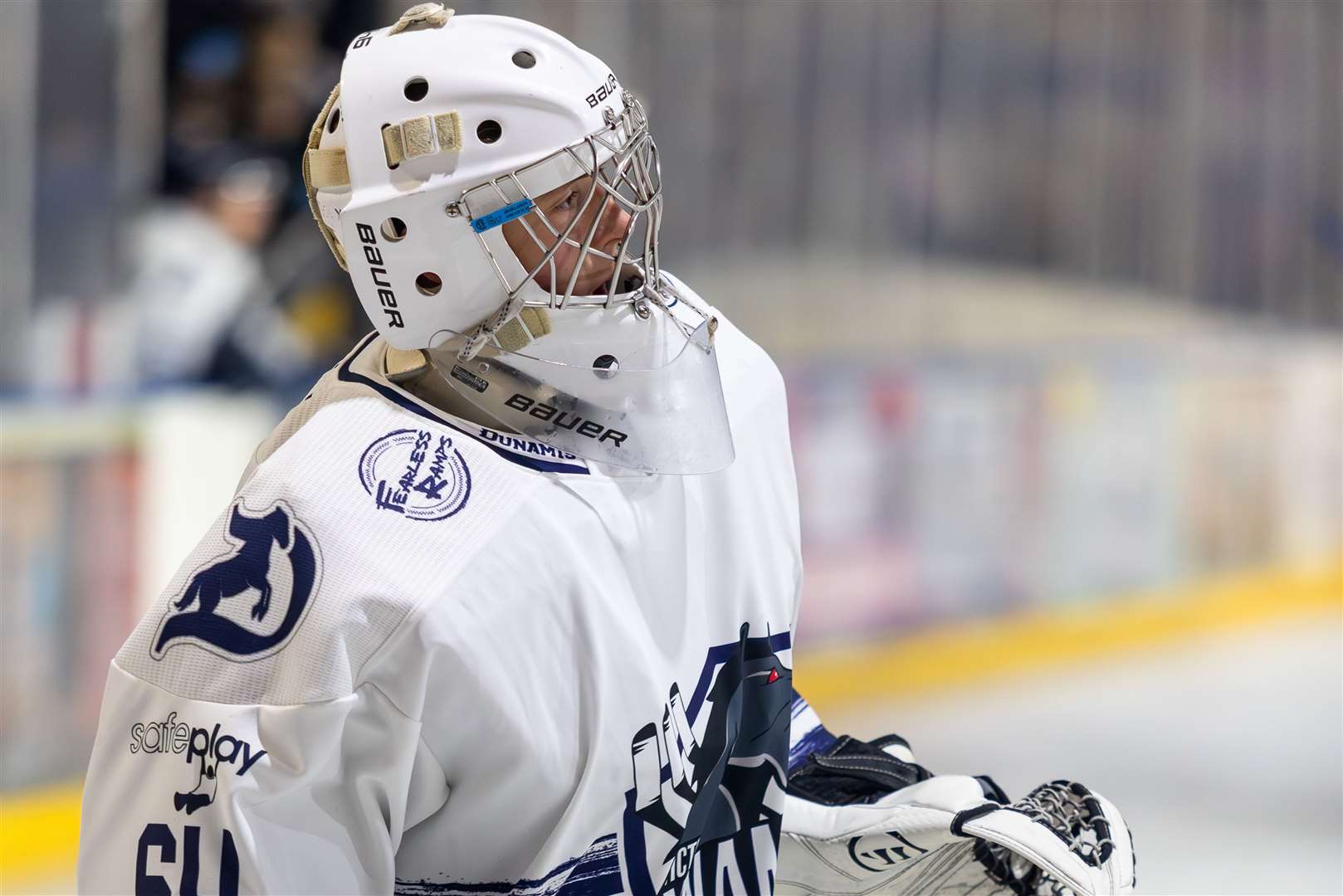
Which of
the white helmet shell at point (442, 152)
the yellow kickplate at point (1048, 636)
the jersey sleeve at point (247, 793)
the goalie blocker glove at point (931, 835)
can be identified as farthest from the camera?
the yellow kickplate at point (1048, 636)

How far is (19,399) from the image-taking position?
11.7ft

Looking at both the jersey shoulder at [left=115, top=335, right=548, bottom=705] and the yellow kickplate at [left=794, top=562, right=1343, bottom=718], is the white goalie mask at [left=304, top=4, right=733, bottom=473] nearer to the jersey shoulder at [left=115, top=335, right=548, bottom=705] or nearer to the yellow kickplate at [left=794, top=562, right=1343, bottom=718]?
the jersey shoulder at [left=115, top=335, right=548, bottom=705]

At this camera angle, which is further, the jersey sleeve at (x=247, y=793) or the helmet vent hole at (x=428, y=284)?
the helmet vent hole at (x=428, y=284)

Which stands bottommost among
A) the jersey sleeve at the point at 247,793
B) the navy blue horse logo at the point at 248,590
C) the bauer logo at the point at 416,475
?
the jersey sleeve at the point at 247,793

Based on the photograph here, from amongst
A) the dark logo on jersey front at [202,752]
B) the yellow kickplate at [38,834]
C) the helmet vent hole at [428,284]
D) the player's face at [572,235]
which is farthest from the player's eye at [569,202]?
the yellow kickplate at [38,834]

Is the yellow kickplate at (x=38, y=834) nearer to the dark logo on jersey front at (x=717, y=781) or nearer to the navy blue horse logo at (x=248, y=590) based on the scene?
the dark logo on jersey front at (x=717, y=781)

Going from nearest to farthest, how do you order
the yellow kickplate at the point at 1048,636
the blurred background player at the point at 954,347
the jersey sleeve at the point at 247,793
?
the jersey sleeve at the point at 247,793, the blurred background player at the point at 954,347, the yellow kickplate at the point at 1048,636

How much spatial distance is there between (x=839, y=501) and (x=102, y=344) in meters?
2.26

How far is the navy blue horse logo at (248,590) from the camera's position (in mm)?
1128

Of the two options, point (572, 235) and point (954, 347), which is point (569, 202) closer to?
point (572, 235)

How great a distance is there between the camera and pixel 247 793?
43.4 inches

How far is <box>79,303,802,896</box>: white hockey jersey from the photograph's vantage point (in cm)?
111

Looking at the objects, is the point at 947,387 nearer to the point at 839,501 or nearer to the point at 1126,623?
the point at 839,501

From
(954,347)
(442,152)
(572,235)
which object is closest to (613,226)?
(572,235)
